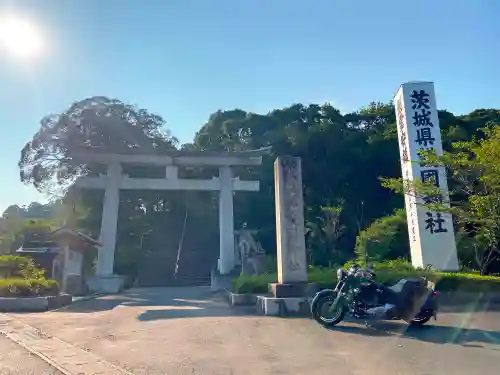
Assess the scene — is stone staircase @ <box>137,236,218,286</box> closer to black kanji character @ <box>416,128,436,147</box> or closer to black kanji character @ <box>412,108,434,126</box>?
black kanji character @ <box>416,128,436,147</box>

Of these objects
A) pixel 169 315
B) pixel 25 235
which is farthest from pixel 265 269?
pixel 25 235

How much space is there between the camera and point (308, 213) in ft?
84.1

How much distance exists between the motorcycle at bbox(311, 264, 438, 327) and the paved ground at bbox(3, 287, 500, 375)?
24 centimetres

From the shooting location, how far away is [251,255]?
2081cm

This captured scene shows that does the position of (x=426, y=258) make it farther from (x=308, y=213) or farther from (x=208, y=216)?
(x=208, y=216)

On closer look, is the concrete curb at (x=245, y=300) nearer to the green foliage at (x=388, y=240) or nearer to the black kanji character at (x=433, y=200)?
the black kanji character at (x=433, y=200)

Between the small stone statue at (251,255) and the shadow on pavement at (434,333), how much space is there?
38.3 ft

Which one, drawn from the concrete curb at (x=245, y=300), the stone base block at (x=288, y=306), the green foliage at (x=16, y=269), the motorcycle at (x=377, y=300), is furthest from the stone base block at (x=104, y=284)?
the motorcycle at (x=377, y=300)

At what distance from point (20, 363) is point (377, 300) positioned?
5.49 m

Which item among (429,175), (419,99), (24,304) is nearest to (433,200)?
(429,175)

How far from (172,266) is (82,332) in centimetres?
2478

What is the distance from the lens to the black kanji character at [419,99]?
52.8 ft

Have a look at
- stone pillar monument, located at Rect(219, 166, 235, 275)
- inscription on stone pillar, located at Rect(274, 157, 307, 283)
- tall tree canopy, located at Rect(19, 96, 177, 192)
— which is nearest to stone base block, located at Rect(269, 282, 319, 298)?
inscription on stone pillar, located at Rect(274, 157, 307, 283)

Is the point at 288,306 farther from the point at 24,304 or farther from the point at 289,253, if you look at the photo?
the point at 24,304
